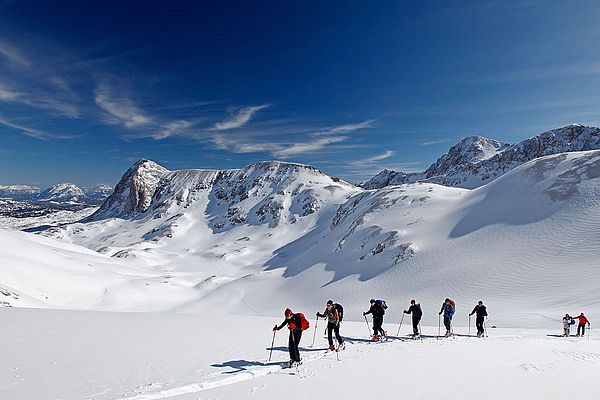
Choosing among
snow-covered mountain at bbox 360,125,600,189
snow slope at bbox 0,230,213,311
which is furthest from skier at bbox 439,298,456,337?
snow-covered mountain at bbox 360,125,600,189

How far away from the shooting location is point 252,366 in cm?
1188

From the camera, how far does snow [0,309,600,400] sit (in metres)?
9.09

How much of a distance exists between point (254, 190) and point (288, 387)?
185424mm

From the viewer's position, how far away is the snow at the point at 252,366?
909 cm

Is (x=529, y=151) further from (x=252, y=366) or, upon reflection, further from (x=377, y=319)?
(x=252, y=366)

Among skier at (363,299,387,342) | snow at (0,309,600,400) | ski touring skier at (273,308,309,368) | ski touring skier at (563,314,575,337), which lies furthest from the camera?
ski touring skier at (563,314,575,337)

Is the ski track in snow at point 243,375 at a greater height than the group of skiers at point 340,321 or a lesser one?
lesser

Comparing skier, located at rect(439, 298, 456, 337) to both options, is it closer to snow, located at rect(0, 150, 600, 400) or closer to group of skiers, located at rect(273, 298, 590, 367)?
group of skiers, located at rect(273, 298, 590, 367)

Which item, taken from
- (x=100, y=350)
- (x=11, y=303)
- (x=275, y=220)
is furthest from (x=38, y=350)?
(x=275, y=220)

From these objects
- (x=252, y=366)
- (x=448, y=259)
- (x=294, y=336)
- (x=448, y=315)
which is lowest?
(x=252, y=366)

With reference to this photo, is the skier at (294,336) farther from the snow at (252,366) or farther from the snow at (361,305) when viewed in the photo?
the snow at (361,305)

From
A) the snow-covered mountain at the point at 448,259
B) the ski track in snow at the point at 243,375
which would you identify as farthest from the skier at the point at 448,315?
the snow-covered mountain at the point at 448,259

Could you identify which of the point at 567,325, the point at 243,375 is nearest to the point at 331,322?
the point at 243,375

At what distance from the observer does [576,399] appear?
8.12m
